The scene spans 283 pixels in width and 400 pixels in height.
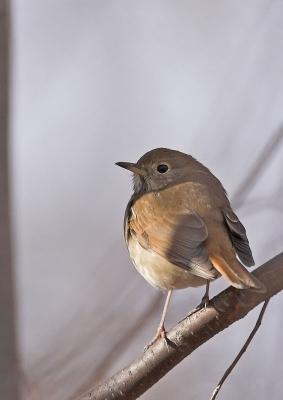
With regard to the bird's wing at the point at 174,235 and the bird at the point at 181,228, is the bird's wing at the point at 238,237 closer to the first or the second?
the bird at the point at 181,228

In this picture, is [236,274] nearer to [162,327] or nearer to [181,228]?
[162,327]

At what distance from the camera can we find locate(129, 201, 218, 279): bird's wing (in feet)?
10.2

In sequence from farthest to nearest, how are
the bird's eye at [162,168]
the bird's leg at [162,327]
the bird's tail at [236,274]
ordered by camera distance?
1. the bird's eye at [162,168]
2. the bird's leg at [162,327]
3. the bird's tail at [236,274]

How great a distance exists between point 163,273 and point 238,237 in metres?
0.37

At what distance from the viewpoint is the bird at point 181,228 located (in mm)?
3121

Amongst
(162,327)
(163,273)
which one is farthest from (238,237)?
(162,327)

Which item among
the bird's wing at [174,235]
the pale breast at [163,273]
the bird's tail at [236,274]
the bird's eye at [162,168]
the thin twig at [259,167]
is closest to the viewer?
the bird's tail at [236,274]

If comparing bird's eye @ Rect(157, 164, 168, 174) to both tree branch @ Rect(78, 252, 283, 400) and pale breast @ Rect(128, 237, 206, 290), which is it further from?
tree branch @ Rect(78, 252, 283, 400)

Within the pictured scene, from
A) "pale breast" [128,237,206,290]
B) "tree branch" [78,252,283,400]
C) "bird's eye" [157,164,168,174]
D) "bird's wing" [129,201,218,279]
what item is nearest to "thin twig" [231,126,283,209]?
"tree branch" [78,252,283,400]

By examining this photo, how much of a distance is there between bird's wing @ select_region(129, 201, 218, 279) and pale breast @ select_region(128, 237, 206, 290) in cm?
4

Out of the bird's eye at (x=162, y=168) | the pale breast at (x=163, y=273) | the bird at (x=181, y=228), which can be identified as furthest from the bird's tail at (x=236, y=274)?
the bird's eye at (x=162, y=168)

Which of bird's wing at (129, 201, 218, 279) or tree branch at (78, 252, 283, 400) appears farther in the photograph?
bird's wing at (129, 201, 218, 279)

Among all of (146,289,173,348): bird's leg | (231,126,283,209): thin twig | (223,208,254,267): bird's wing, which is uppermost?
(231,126,283,209): thin twig

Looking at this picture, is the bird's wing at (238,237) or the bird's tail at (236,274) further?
the bird's wing at (238,237)
